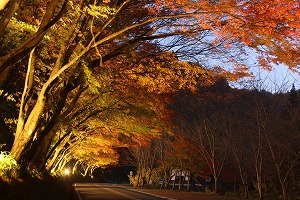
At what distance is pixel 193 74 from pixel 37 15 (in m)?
5.80

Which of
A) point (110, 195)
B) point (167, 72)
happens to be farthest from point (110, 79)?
point (110, 195)

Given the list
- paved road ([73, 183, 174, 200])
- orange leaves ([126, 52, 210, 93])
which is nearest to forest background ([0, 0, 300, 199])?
orange leaves ([126, 52, 210, 93])

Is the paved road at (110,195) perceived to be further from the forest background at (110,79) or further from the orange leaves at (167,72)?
the orange leaves at (167,72)

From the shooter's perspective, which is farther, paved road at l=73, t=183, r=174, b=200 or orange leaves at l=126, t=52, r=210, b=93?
paved road at l=73, t=183, r=174, b=200

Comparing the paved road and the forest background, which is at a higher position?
the forest background

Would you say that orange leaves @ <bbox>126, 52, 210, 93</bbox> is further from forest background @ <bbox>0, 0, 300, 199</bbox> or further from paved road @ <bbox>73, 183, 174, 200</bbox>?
paved road @ <bbox>73, 183, 174, 200</bbox>

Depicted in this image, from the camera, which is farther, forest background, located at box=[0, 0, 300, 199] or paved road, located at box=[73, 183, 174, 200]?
paved road, located at box=[73, 183, 174, 200]

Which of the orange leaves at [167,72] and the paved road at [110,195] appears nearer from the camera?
the orange leaves at [167,72]

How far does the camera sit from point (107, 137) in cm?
3503

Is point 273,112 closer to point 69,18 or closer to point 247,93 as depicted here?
point 247,93

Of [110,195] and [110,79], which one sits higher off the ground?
[110,79]

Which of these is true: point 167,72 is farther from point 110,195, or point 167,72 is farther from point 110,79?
point 110,195

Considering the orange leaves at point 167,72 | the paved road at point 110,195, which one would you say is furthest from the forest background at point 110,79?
the paved road at point 110,195

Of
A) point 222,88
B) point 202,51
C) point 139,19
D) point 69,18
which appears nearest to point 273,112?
point 222,88
